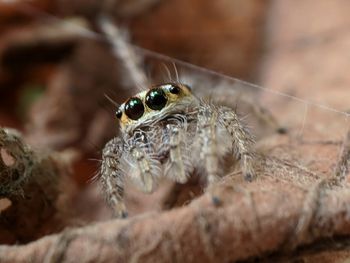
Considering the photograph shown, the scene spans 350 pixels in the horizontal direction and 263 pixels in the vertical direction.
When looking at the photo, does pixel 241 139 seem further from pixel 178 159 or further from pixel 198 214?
pixel 198 214

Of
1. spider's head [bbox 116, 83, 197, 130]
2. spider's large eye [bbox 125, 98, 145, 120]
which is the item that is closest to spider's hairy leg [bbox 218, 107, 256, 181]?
spider's head [bbox 116, 83, 197, 130]

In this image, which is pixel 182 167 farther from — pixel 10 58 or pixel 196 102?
pixel 10 58

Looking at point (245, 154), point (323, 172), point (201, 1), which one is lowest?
point (323, 172)

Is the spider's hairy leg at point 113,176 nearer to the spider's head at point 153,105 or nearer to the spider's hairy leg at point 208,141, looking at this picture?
the spider's head at point 153,105

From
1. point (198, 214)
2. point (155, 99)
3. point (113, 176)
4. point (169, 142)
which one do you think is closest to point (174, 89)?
point (155, 99)

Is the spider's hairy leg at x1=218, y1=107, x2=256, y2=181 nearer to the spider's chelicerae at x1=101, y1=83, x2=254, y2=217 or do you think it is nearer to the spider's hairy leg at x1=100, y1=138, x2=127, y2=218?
the spider's chelicerae at x1=101, y1=83, x2=254, y2=217

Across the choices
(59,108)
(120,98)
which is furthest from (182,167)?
(59,108)

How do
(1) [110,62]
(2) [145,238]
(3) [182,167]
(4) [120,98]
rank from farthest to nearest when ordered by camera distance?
(1) [110,62]
(4) [120,98]
(3) [182,167]
(2) [145,238]
